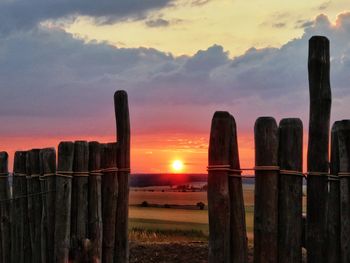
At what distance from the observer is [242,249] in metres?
6.82

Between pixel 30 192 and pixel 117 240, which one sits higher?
pixel 30 192

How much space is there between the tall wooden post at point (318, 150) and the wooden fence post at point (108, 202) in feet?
10.1

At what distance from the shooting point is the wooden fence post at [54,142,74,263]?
8016 millimetres

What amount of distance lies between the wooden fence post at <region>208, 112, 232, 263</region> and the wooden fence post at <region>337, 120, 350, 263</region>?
1233mm

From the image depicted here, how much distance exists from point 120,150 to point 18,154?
1873 mm

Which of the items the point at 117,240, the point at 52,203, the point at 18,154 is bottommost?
the point at 117,240

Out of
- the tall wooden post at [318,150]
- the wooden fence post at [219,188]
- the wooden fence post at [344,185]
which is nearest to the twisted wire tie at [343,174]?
the wooden fence post at [344,185]

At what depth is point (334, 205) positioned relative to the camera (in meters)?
6.57

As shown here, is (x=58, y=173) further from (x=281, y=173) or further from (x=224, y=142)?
(x=281, y=173)

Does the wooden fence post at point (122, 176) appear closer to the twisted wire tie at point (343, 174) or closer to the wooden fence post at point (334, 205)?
the wooden fence post at point (334, 205)

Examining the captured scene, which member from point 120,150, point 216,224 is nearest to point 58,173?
point 120,150

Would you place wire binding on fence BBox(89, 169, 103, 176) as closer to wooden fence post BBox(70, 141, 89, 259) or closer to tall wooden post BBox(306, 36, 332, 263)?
wooden fence post BBox(70, 141, 89, 259)

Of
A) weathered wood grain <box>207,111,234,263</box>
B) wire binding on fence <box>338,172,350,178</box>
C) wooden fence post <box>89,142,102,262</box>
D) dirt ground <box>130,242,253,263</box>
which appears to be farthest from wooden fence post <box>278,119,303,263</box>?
dirt ground <box>130,242,253,263</box>

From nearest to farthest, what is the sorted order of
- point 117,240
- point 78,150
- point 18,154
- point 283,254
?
point 283,254
point 78,150
point 117,240
point 18,154
